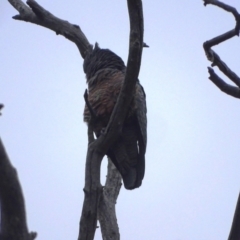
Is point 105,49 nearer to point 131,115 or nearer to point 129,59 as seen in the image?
point 131,115

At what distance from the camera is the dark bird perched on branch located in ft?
16.5

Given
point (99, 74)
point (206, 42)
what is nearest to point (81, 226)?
point (206, 42)

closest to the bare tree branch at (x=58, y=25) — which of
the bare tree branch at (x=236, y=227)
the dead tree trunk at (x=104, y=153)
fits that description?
the dead tree trunk at (x=104, y=153)

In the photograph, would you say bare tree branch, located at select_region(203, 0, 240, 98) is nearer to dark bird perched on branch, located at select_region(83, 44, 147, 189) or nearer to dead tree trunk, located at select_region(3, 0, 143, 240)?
dead tree trunk, located at select_region(3, 0, 143, 240)

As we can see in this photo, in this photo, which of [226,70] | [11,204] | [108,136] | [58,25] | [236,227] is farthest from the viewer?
[58,25]

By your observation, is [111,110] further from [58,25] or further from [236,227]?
[236,227]

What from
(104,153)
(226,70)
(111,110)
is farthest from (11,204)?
(111,110)

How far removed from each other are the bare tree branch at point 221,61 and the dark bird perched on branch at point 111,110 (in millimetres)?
1878

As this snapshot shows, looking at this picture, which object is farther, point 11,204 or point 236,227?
point 236,227

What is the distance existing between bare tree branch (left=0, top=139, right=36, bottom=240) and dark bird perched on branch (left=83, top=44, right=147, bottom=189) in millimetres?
2312

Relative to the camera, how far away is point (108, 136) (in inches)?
156

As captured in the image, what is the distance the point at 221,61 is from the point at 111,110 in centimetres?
286

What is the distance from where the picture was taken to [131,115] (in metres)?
5.27

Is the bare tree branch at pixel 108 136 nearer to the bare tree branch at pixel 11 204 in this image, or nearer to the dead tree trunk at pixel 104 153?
the dead tree trunk at pixel 104 153
